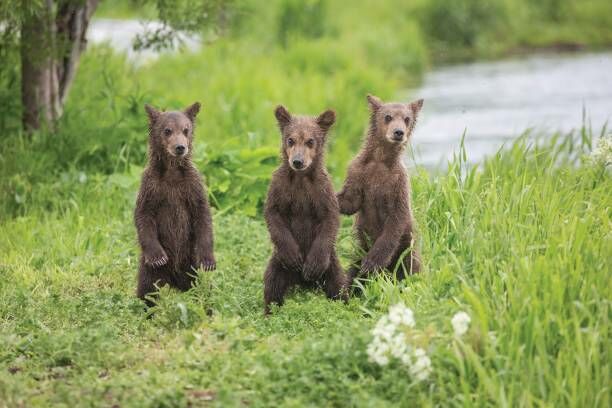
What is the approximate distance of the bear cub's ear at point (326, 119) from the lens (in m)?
6.23

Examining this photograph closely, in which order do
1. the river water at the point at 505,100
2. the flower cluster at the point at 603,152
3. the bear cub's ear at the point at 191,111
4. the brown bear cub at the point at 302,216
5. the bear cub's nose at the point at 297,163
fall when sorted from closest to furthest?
the bear cub's nose at the point at 297,163
the brown bear cub at the point at 302,216
the bear cub's ear at the point at 191,111
the flower cluster at the point at 603,152
the river water at the point at 505,100

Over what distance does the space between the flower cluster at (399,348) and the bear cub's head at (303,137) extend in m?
1.64

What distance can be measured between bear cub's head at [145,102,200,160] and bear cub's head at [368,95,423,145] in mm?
1210

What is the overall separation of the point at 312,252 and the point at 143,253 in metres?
1.07

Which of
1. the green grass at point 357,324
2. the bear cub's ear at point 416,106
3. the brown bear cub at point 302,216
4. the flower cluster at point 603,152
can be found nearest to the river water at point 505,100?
the flower cluster at point 603,152

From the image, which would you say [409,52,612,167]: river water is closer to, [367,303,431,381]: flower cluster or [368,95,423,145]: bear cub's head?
[368,95,423,145]: bear cub's head

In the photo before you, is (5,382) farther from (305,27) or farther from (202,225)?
(305,27)

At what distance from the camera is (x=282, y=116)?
6285 mm

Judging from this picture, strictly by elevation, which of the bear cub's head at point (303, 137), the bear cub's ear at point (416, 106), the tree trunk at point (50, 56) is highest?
the tree trunk at point (50, 56)

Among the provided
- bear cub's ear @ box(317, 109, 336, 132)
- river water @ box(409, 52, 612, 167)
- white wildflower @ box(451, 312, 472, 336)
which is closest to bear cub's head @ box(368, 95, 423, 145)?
bear cub's ear @ box(317, 109, 336, 132)

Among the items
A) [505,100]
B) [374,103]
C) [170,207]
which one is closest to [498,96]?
[505,100]

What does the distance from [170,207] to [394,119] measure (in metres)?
1.58

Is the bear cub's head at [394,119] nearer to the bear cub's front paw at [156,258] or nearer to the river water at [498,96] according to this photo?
the bear cub's front paw at [156,258]

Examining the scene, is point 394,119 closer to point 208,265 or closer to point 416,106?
point 416,106
